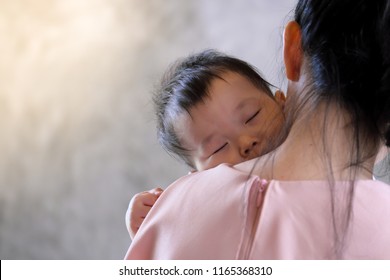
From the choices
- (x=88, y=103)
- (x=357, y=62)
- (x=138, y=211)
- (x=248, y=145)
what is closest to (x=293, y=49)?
(x=357, y=62)

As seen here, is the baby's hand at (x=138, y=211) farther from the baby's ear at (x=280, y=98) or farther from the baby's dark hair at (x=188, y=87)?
the baby's ear at (x=280, y=98)

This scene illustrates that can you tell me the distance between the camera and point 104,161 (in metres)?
1.64

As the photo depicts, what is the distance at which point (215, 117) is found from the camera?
86 centimetres

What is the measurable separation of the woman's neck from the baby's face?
0.20 meters

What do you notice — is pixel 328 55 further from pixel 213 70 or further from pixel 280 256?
pixel 213 70

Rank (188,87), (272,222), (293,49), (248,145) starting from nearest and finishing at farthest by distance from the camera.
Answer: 1. (272,222)
2. (293,49)
3. (248,145)
4. (188,87)

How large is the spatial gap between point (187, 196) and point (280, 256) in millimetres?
106

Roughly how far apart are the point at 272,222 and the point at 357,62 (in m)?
0.19

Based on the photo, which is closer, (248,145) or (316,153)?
(316,153)

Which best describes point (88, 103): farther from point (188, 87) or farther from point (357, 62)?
point (357, 62)

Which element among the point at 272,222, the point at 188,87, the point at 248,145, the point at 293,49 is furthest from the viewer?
the point at 188,87

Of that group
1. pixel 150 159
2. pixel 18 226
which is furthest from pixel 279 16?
pixel 18 226

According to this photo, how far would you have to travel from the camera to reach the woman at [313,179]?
0.52 m

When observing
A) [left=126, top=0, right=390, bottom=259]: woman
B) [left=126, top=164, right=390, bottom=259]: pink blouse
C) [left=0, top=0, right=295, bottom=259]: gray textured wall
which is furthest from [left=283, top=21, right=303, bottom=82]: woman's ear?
[left=0, top=0, right=295, bottom=259]: gray textured wall
